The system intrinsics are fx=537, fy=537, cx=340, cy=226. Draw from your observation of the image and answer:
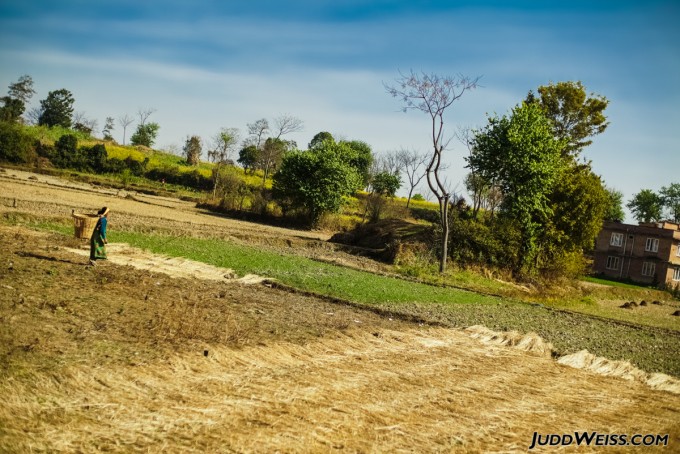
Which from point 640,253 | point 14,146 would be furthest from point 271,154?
point 640,253

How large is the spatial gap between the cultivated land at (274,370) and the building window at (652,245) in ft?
145

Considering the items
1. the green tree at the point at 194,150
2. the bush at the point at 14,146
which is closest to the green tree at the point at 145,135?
the green tree at the point at 194,150

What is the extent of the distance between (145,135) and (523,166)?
74002mm

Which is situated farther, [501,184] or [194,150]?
[194,150]

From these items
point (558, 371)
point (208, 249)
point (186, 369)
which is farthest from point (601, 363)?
point (208, 249)

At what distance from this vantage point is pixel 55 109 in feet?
285

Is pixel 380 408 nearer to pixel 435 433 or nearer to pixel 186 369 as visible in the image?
pixel 435 433

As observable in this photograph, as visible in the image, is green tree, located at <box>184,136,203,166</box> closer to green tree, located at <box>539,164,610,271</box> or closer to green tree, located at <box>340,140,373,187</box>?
green tree, located at <box>340,140,373,187</box>

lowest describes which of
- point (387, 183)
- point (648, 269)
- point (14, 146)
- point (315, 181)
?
point (648, 269)

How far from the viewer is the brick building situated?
53375mm

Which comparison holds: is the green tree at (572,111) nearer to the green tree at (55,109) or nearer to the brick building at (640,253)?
the brick building at (640,253)

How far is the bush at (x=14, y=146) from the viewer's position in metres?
47.8

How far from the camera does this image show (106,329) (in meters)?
8.24

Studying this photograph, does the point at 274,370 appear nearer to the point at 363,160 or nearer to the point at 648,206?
the point at 363,160
